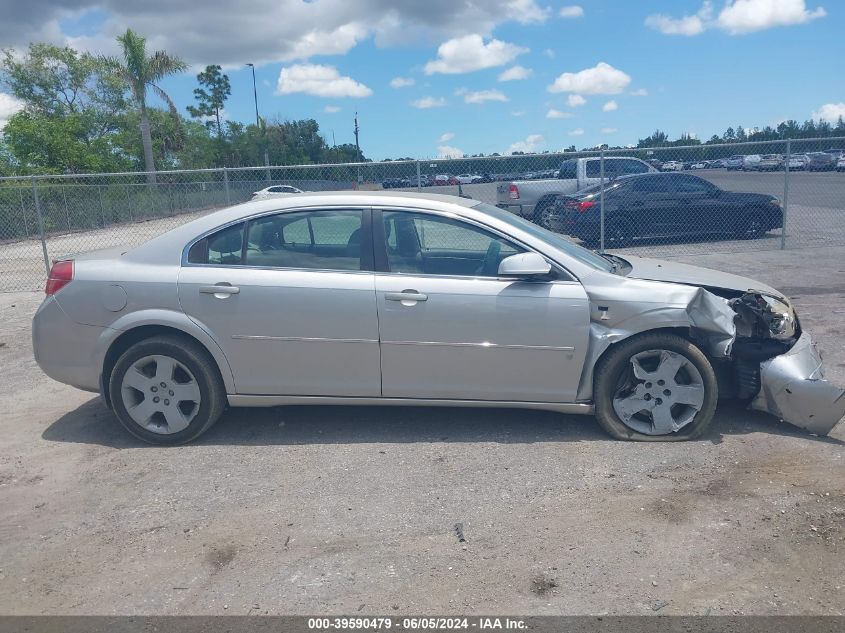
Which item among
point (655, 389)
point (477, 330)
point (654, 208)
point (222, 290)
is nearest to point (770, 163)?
point (654, 208)

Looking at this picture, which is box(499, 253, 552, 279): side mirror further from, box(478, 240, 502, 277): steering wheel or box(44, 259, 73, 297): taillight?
box(44, 259, 73, 297): taillight

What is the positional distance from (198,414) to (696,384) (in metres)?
3.29

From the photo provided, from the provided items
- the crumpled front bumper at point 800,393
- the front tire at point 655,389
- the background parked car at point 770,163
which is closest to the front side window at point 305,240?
the front tire at point 655,389

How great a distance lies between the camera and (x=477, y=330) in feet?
15.3

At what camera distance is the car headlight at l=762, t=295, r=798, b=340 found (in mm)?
4969

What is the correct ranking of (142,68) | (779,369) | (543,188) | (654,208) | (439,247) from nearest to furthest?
(779,369)
(439,247)
(654,208)
(543,188)
(142,68)

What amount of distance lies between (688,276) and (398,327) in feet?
7.08

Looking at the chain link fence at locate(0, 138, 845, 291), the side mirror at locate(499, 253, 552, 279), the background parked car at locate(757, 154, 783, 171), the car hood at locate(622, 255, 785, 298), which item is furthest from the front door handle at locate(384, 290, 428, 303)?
the background parked car at locate(757, 154, 783, 171)

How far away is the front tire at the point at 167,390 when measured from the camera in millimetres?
4816

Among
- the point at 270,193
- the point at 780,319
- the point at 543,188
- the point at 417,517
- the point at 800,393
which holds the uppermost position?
the point at 270,193

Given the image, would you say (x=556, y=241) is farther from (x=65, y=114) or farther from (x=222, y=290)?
(x=65, y=114)

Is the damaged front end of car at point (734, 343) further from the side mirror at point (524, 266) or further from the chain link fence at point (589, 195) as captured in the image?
the chain link fence at point (589, 195)

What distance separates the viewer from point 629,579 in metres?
3.26

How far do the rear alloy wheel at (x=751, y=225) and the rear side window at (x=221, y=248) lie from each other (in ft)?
37.8
